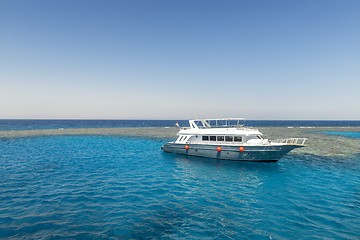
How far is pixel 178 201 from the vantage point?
15.4 metres

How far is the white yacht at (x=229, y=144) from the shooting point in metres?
27.1

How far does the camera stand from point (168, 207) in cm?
1421

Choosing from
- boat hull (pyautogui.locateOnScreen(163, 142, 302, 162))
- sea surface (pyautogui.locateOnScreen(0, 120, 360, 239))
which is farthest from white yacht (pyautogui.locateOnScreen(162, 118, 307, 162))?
sea surface (pyautogui.locateOnScreen(0, 120, 360, 239))

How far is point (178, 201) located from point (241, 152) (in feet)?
50.7

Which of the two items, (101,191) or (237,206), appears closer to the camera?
(237,206)

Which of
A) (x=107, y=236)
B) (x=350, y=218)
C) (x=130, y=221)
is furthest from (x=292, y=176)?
(x=107, y=236)

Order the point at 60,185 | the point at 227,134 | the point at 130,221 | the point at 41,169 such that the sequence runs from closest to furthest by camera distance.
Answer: the point at 130,221
the point at 60,185
the point at 41,169
the point at 227,134

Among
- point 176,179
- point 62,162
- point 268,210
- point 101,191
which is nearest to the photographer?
point 268,210

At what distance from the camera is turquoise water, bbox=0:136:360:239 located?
11.2 metres

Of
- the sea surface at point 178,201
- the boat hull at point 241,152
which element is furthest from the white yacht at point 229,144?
the sea surface at point 178,201

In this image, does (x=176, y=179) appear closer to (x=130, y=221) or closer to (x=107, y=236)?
(x=130, y=221)

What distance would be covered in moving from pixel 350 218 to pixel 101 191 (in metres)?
17.5

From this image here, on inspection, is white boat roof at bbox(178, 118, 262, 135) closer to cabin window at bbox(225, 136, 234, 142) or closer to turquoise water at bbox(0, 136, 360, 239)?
cabin window at bbox(225, 136, 234, 142)

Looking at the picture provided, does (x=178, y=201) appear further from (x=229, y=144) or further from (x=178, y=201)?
(x=229, y=144)
